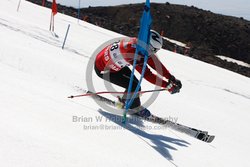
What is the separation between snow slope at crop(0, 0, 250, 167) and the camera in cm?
316

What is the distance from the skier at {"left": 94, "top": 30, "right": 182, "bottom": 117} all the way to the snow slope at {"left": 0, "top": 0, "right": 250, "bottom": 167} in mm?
708

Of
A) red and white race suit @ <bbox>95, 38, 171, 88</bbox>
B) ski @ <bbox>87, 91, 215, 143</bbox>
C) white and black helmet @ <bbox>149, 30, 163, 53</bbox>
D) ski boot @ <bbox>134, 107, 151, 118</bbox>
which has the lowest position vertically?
ski @ <bbox>87, 91, 215, 143</bbox>

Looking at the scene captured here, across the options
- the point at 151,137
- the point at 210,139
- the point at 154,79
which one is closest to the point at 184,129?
the point at 210,139

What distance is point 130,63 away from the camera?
5.79 meters

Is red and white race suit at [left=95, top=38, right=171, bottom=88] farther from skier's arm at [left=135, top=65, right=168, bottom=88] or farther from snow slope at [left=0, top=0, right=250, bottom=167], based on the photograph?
snow slope at [left=0, top=0, right=250, bottom=167]

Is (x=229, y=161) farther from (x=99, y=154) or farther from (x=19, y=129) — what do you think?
(x=19, y=129)

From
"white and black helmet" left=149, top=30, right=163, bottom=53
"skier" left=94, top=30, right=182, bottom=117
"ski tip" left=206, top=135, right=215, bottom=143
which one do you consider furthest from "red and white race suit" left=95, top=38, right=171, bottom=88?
Result: "ski tip" left=206, top=135, right=215, bottom=143

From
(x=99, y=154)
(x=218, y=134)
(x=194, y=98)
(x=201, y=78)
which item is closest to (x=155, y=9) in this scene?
(x=201, y=78)

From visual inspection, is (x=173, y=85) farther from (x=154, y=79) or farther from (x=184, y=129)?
(x=184, y=129)

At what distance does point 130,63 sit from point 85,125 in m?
1.73

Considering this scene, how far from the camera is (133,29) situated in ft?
108

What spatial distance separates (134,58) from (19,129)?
2.72 m

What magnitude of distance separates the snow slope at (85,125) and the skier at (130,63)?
0.71 meters

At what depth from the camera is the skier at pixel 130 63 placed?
559 centimetres
